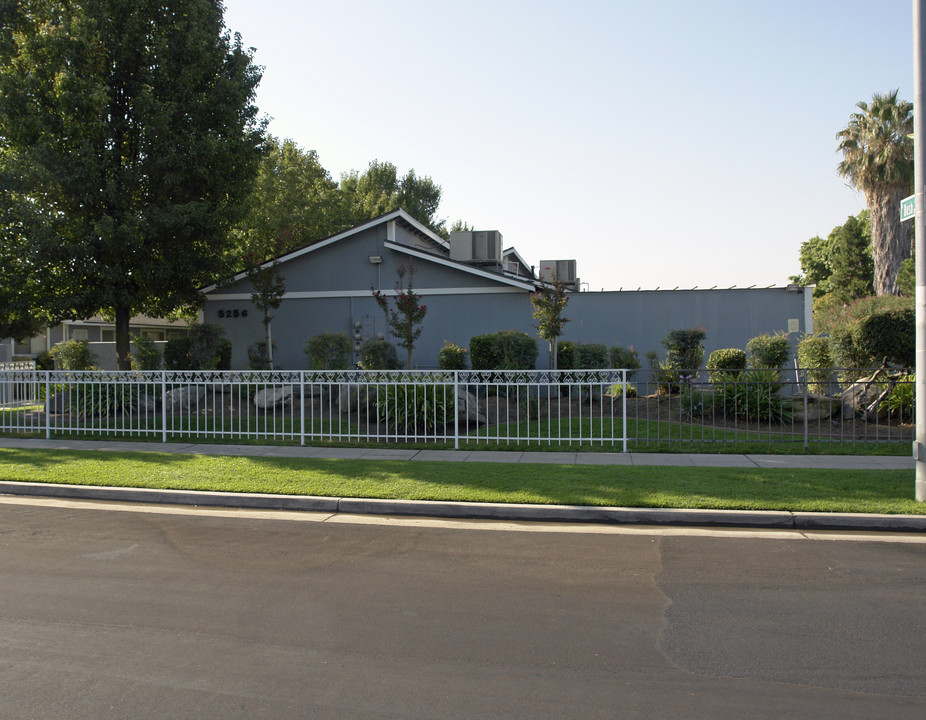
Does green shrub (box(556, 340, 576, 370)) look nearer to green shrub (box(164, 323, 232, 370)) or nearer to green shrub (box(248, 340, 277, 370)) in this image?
green shrub (box(248, 340, 277, 370))

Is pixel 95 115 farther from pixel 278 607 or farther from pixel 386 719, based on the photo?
pixel 386 719

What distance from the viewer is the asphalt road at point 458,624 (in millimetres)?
3971

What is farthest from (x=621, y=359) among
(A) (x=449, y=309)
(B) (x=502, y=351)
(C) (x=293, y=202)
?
(C) (x=293, y=202)

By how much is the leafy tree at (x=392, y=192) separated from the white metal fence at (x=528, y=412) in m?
35.7

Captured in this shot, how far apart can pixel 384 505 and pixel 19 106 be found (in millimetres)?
13829

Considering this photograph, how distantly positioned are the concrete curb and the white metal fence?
3559 millimetres

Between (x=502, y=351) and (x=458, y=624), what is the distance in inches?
507

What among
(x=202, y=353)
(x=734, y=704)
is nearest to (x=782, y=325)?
(x=202, y=353)

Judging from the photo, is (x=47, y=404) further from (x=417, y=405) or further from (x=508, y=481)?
(x=508, y=481)

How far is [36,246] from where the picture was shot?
1623 cm

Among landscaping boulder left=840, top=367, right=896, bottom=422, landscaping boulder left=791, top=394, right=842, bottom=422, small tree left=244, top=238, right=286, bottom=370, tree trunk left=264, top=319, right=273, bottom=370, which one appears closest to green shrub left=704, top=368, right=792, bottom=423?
landscaping boulder left=791, top=394, right=842, bottom=422

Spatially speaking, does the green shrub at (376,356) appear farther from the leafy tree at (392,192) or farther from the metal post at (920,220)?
the leafy tree at (392,192)

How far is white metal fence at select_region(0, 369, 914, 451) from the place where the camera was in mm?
12469

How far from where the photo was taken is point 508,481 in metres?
9.59
